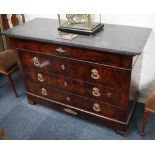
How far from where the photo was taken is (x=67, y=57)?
155 cm

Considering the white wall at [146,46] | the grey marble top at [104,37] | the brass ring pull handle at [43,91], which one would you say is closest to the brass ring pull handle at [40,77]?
the brass ring pull handle at [43,91]

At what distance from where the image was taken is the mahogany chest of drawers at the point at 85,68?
1378mm

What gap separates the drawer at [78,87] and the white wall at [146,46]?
0.52m

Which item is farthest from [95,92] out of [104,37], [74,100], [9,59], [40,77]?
[9,59]

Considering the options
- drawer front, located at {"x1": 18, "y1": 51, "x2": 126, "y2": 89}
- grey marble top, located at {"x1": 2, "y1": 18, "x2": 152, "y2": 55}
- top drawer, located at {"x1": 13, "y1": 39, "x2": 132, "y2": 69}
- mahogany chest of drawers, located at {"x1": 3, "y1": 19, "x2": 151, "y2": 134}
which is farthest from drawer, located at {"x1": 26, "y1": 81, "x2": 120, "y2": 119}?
grey marble top, located at {"x1": 2, "y1": 18, "x2": 152, "y2": 55}

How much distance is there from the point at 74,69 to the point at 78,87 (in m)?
0.18

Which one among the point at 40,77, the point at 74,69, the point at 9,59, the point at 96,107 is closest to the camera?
the point at 74,69

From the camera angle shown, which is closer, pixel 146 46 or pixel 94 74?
pixel 94 74

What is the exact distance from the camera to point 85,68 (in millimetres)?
1523

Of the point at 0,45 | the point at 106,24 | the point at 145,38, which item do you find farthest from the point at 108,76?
the point at 0,45

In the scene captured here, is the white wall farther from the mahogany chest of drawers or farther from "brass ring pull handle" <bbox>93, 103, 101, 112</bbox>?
"brass ring pull handle" <bbox>93, 103, 101, 112</bbox>

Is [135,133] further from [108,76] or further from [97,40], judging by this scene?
[97,40]

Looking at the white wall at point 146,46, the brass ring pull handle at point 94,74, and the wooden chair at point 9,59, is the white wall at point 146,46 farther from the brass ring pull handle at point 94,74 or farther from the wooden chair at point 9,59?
the wooden chair at point 9,59

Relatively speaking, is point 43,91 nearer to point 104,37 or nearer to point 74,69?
point 74,69
